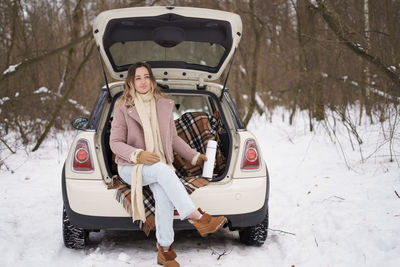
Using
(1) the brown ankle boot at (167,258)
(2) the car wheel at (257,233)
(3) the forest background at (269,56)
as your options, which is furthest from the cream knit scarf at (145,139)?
(3) the forest background at (269,56)

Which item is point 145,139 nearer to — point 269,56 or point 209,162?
point 209,162

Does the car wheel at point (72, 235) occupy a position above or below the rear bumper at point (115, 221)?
below

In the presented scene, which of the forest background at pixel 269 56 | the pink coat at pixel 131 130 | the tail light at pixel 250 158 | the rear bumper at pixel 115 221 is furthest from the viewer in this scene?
the forest background at pixel 269 56

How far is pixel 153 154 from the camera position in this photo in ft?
10.0

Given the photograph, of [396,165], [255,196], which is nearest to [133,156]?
[255,196]

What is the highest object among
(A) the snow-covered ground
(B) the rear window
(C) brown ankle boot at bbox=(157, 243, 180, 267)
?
(B) the rear window

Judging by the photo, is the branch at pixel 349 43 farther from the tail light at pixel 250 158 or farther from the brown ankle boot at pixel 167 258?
the brown ankle boot at pixel 167 258

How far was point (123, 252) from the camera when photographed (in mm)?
3221

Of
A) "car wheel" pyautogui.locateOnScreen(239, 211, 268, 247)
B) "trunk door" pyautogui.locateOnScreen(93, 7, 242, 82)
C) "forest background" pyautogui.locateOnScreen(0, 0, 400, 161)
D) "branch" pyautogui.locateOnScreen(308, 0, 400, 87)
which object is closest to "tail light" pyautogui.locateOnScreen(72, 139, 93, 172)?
"trunk door" pyautogui.locateOnScreen(93, 7, 242, 82)

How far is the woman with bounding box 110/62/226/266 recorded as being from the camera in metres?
2.95

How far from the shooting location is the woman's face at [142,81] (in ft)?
10.9

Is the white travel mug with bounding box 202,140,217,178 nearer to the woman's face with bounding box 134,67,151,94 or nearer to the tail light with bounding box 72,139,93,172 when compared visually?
the woman's face with bounding box 134,67,151,94

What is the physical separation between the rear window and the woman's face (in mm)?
496

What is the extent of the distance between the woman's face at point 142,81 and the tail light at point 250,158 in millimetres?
1003
